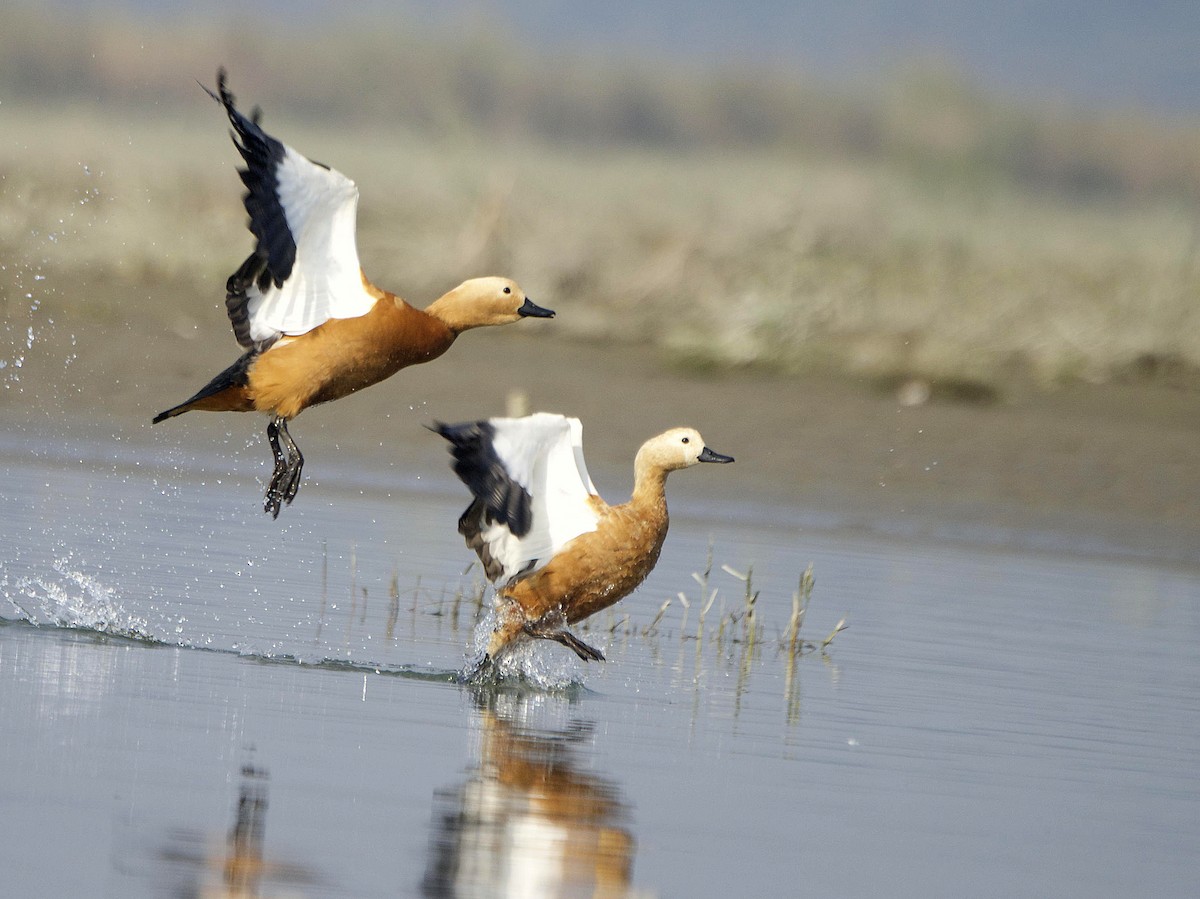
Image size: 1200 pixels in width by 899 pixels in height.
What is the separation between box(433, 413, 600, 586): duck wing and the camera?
318 inches

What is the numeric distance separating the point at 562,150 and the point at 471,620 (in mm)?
22421

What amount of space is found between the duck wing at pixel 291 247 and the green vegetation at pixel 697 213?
26.3 feet

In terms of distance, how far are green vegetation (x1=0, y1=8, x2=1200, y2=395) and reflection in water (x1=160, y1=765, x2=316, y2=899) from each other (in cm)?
1187

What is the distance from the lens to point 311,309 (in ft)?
29.6

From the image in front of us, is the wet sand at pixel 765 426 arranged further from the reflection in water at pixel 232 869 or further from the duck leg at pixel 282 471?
the reflection in water at pixel 232 869

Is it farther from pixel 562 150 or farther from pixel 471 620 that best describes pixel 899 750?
pixel 562 150

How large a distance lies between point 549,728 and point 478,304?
2.38 m

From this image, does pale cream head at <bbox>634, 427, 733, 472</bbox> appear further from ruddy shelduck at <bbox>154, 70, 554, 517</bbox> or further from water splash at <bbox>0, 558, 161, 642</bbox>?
water splash at <bbox>0, 558, 161, 642</bbox>

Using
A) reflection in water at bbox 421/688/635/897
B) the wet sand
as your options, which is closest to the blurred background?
the wet sand

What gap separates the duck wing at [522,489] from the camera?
809 centimetres

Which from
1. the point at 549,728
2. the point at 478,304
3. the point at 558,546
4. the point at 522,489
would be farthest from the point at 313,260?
the point at 549,728

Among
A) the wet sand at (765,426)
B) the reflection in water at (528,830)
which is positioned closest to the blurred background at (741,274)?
the wet sand at (765,426)

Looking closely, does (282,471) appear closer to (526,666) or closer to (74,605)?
(74,605)

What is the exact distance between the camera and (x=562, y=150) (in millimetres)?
31781
